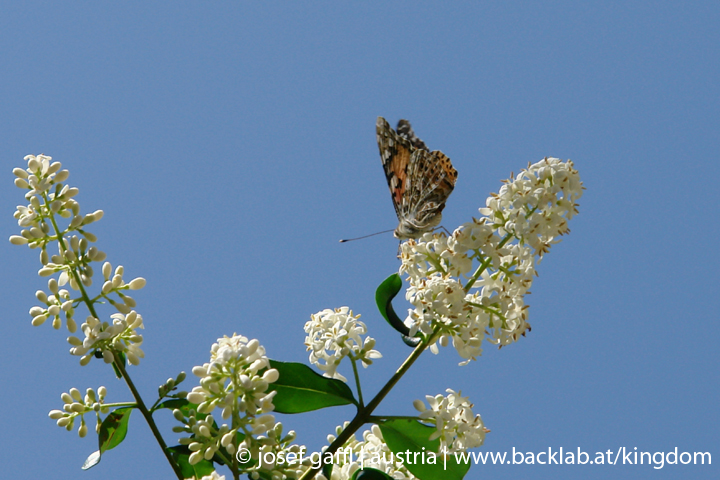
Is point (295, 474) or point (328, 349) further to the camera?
point (328, 349)

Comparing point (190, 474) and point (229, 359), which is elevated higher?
point (229, 359)

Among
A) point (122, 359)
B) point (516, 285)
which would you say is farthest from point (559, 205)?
point (122, 359)

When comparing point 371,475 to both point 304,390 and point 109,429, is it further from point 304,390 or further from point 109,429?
point 109,429

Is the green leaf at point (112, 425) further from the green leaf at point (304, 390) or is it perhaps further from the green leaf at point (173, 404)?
the green leaf at point (304, 390)

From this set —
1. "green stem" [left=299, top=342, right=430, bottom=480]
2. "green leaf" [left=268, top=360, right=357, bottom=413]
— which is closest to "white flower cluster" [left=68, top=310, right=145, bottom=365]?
"green leaf" [left=268, top=360, right=357, bottom=413]

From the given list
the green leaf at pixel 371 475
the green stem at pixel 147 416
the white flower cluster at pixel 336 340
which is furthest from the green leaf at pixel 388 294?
the green stem at pixel 147 416

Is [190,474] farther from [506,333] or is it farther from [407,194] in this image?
[407,194]

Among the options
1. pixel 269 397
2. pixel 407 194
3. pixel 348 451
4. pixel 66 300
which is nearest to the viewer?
pixel 269 397
